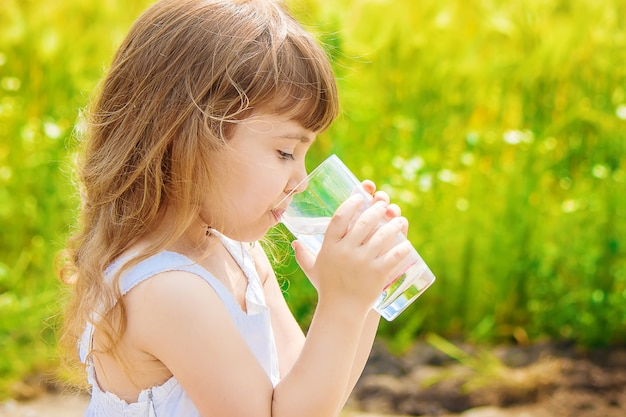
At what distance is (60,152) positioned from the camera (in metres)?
3.44

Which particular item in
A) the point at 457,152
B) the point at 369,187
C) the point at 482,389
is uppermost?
the point at 369,187

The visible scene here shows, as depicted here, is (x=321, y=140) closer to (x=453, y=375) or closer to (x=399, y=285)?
(x=453, y=375)

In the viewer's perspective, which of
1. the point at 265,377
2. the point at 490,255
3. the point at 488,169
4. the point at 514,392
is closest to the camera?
the point at 265,377

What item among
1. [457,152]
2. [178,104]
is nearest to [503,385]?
[457,152]

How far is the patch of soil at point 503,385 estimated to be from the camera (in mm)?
2954

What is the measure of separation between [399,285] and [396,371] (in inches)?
63.2

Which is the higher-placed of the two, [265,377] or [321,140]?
[265,377]

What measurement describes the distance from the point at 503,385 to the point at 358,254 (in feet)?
5.58

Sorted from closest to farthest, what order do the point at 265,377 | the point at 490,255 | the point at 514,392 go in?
the point at 265,377, the point at 514,392, the point at 490,255

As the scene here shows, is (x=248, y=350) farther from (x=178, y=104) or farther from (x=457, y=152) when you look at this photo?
(x=457, y=152)

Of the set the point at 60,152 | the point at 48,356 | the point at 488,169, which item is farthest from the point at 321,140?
the point at 48,356

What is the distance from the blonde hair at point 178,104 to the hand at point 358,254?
0.57 ft

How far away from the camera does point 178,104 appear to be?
1503 millimetres

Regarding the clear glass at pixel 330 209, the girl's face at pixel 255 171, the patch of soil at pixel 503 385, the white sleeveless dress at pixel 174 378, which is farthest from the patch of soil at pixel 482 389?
the girl's face at pixel 255 171
